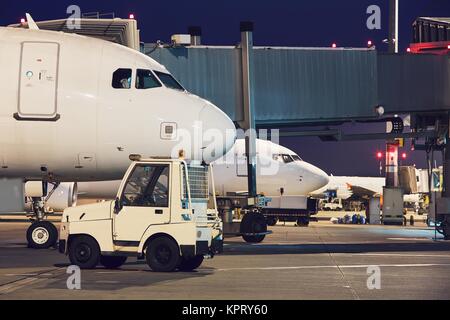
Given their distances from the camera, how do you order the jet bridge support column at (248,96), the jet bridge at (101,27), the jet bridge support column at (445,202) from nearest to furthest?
the jet bridge at (101,27) < the jet bridge support column at (445,202) < the jet bridge support column at (248,96)

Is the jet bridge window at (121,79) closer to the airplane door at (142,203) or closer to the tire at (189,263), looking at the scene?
the airplane door at (142,203)

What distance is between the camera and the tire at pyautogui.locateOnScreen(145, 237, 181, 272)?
20766mm

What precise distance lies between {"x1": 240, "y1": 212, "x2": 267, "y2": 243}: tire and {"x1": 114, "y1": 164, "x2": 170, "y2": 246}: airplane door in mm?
12673

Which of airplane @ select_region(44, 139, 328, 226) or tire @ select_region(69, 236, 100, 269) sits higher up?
airplane @ select_region(44, 139, 328, 226)

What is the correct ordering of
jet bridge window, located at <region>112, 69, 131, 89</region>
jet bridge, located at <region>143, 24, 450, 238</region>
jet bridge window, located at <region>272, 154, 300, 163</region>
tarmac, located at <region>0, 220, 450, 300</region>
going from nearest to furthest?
tarmac, located at <region>0, 220, 450, 300</region>
jet bridge window, located at <region>112, 69, 131, 89</region>
jet bridge, located at <region>143, 24, 450, 238</region>
jet bridge window, located at <region>272, 154, 300, 163</region>

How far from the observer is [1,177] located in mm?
27422

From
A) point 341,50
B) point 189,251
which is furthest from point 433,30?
point 189,251

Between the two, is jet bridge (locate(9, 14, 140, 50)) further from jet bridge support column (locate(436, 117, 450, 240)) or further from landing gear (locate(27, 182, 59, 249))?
jet bridge support column (locate(436, 117, 450, 240))

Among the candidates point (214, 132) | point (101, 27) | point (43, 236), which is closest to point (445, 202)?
A: point (214, 132)

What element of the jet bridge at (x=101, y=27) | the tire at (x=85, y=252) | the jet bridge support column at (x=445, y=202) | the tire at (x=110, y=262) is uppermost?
the jet bridge at (x=101, y=27)

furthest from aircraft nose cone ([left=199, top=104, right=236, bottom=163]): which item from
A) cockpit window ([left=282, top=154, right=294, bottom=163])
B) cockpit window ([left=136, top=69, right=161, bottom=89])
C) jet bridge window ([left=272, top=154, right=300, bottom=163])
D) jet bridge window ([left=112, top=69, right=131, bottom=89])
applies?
cockpit window ([left=282, top=154, right=294, bottom=163])

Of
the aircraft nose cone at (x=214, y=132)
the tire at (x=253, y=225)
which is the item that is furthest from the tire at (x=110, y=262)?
the tire at (x=253, y=225)

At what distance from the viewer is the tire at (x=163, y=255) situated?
20766mm

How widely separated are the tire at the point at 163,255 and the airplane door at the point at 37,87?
6672 millimetres
